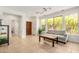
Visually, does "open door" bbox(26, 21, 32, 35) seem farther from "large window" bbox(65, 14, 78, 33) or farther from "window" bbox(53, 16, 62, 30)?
"large window" bbox(65, 14, 78, 33)

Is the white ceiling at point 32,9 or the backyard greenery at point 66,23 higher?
the white ceiling at point 32,9

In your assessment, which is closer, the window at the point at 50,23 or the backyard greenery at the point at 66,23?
the backyard greenery at the point at 66,23

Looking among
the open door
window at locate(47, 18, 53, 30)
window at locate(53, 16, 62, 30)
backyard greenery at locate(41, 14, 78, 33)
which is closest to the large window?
backyard greenery at locate(41, 14, 78, 33)

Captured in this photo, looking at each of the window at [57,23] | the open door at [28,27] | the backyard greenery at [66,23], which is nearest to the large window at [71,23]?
the backyard greenery at [66,23]

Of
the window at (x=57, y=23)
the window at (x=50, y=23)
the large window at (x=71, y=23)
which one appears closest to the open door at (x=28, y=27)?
the window at (x=50, y=23)

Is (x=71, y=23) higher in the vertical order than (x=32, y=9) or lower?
lower

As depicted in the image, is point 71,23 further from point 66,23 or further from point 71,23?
point 66,23

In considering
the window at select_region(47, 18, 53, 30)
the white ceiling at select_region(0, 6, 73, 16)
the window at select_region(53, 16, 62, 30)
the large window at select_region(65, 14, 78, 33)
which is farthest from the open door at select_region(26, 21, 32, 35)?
the large window at select_region(65, 14, 78, 33)

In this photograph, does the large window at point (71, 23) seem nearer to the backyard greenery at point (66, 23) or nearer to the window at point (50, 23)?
the backyard greenery at point (66, 23)

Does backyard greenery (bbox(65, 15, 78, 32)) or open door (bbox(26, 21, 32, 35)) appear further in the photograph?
open door (bbox(26, 21, 32, 35))

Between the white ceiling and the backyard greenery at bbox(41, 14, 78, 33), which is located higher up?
the white ceiling

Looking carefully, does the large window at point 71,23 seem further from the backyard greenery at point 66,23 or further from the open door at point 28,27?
the open door at point 28,27

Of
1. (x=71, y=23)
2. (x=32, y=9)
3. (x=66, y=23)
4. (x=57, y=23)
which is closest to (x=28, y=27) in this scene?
(x=32, y=9)
